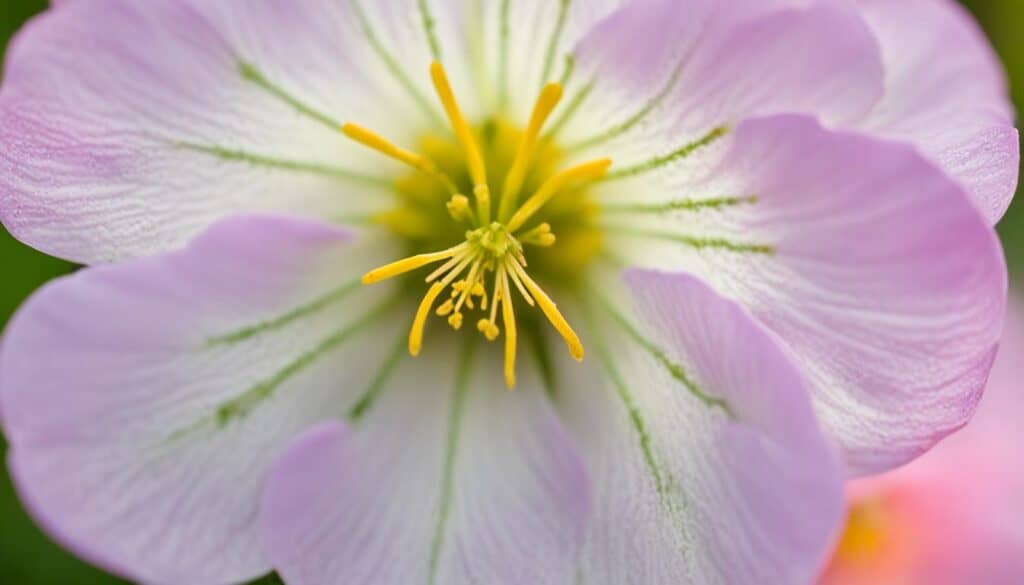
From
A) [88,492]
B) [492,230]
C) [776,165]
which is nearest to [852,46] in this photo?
[776,165]

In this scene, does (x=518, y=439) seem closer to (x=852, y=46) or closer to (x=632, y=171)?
(x=632, y=171)

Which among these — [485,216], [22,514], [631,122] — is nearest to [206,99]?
[485,216]

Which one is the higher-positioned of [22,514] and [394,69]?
[394,69]

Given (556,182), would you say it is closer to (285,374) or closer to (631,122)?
(631,122)

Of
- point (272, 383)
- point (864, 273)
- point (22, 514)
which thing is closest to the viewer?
point (864, 273)

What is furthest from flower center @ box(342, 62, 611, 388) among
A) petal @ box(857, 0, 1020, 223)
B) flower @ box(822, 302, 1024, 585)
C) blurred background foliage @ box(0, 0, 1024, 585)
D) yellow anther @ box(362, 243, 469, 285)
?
flower @ box(822, 302, 1024, 585)

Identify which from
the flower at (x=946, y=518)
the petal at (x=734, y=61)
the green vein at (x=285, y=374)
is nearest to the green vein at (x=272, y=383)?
the green vein at (x=285, y=374)

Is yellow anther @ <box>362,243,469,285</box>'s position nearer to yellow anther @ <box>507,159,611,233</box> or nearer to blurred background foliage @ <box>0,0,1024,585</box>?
yellow anther @ <box>507,159,611,233</box>

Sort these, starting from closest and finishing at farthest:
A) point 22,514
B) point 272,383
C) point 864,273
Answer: point 864,273
point 272,383
point 22,514

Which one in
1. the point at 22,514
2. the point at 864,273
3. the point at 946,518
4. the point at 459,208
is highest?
the point at 459,208
